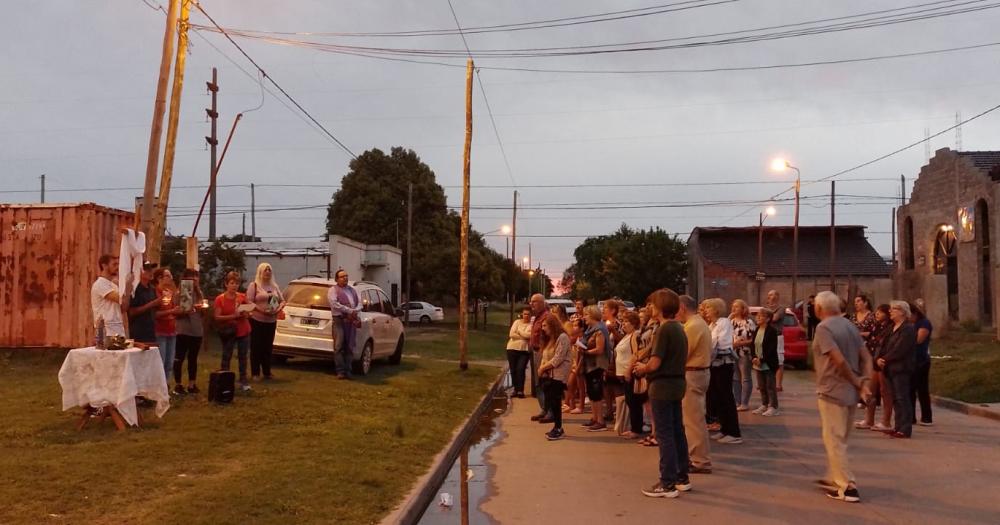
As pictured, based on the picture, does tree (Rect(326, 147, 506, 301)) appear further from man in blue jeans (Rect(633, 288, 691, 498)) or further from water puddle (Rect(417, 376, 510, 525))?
man in blue jeans (Rect(633, 288, 691, 498))

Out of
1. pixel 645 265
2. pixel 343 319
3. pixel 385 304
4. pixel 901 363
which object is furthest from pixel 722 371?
pixel 645 265

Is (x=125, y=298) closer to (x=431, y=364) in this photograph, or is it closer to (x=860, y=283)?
(x=431, y=364)

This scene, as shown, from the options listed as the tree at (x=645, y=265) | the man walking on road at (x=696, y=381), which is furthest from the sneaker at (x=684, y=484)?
the tree at (x=645, y=265)

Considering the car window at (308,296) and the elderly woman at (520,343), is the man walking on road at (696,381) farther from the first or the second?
the car window at (308,296)

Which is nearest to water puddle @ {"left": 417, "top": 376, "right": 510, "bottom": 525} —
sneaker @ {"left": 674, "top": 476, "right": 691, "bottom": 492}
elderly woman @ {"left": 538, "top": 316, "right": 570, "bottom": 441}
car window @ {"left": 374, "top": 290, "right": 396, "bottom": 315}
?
elderly woman @ {"left": 538, "top": 316, "right": 570, "bottom": 441}

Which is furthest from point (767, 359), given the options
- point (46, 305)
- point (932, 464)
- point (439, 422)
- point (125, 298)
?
point (46, 305)

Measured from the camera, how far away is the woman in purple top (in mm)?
12305

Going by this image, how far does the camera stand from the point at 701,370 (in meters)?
7.86

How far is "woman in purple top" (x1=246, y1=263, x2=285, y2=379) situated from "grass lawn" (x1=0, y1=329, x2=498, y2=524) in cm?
62

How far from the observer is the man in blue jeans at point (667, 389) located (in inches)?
277

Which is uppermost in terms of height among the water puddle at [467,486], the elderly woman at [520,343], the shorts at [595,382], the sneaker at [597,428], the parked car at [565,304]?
the parked car at [565,304]

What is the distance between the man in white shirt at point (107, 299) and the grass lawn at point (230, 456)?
109 centimetres

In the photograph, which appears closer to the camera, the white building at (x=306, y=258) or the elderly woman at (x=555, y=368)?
the elderly woman at (x=555, y=368)

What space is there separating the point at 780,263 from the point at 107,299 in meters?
A: 50.7
